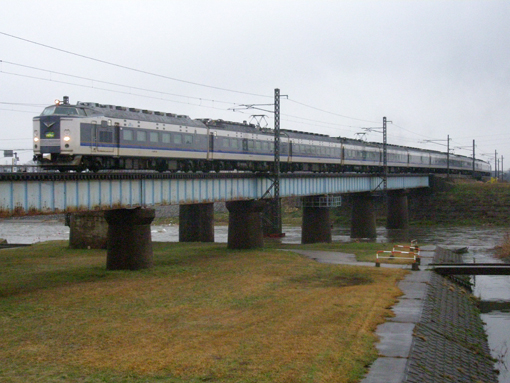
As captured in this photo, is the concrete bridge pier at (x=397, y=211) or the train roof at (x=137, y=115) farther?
the concrete bridge pier at (x=397, y=211)

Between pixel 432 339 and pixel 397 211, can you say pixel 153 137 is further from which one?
pixel 397 211

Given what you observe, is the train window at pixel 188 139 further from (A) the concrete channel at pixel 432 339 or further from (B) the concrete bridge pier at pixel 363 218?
(B) the concrete bridge pier at pixel 363 218

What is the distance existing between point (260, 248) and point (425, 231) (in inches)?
1529

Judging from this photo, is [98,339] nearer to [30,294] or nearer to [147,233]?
[30,294]

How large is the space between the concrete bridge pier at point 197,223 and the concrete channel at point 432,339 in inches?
1324

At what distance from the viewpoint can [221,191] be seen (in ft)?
138

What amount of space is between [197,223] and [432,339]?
43992mm

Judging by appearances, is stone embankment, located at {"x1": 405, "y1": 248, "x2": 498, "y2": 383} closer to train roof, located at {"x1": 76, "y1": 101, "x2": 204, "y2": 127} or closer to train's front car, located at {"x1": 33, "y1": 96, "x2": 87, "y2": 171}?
train's front car, located at {"x1": 33, "y1": 96, "x2": 87, "y2": 171}

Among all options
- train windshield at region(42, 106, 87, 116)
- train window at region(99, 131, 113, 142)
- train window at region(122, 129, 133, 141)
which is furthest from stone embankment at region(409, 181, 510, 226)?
train windshield at region(42, 106, 87, 116)

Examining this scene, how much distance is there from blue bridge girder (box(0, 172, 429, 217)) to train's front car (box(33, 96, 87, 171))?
2225 mm

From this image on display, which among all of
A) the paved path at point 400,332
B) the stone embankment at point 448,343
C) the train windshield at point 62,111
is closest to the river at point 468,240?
the stone embankment at point 448,343

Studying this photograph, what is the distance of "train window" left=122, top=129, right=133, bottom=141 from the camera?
113 ft

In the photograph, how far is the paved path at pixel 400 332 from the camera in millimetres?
15970

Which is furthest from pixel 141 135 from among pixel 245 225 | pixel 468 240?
pixel 468 240
